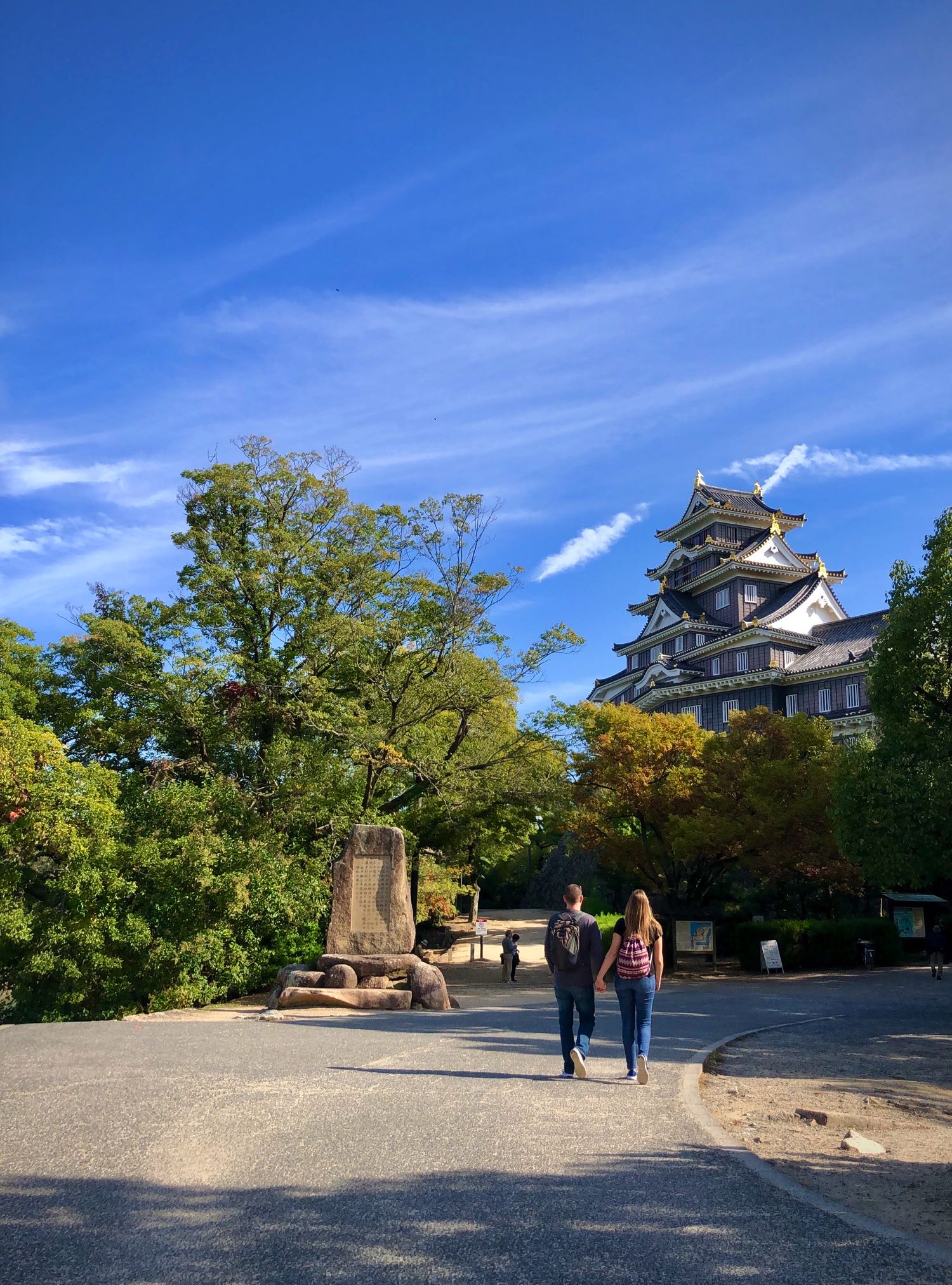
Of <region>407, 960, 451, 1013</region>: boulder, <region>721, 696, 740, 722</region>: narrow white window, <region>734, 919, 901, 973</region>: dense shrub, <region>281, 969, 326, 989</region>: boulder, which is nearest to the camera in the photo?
<region>407, 960, 451, 1013</region>: boulder

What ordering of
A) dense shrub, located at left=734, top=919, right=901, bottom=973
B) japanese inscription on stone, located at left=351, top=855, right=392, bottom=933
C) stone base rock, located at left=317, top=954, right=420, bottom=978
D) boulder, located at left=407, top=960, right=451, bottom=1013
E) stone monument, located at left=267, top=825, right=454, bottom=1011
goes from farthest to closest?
dense shrub, located at left=734, top=919, right=901, bottom=973, japanese inscription on stone, located at left=351, top=855, right=392, bottom=933, stone base rock, located at left=317, top=954, right=420, bottom=978, boulder, located at left=407, top=960, right=451, bottom=1013, stone monument, located at left=267, top=825, right=454, bottom=1011

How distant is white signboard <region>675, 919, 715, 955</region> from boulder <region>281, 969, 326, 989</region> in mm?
11114

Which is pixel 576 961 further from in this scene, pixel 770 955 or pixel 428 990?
pixel 770 955

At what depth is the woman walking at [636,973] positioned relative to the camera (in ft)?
24.8

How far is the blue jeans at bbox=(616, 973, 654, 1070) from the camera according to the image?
7.55 meters

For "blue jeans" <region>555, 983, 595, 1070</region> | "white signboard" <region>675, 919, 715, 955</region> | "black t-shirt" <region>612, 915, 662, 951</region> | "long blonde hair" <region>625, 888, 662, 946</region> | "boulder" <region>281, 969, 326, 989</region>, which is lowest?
"white signboard" <region>675, 919, 715, 955</region>

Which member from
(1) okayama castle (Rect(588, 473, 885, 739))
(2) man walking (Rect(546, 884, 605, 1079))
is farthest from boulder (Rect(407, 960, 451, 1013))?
(1) okayama castle (Rect(588, 473, 885, 739))

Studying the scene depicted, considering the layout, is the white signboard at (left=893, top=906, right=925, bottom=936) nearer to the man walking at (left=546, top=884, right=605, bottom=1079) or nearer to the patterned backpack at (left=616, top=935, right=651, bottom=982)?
the man walking at (left=546, top=884, right=605, bottom=1079)

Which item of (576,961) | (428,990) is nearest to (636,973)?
(576,961)

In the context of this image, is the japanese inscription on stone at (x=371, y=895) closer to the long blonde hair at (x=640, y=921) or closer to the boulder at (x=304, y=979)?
the boulder at (x=304, y=979)

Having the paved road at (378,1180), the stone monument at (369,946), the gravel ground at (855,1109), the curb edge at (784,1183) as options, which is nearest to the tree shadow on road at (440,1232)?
the paved road at (378,1180)

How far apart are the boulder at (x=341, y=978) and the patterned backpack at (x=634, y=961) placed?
304 inches

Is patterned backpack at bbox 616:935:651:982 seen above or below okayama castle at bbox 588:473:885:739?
below

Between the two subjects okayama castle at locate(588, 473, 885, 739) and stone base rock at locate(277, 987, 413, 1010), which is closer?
stone base rock at locate(277, 987, 413, 1010)
